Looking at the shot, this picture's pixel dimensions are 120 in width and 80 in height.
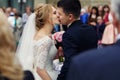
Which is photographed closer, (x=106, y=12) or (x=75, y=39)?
(x=75, y=39)

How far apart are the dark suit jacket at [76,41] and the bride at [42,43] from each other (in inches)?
30.4

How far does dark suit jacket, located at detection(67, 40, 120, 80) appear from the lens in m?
2.99

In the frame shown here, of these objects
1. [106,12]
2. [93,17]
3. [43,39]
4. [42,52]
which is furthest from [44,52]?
[106,12]

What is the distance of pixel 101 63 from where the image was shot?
300cm

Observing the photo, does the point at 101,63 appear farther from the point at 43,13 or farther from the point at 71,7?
the point at 43,13

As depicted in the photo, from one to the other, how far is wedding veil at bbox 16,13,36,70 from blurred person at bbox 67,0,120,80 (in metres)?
3.75

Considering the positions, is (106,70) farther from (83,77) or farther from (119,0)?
(119,0)

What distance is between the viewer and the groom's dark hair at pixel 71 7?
5.89 m

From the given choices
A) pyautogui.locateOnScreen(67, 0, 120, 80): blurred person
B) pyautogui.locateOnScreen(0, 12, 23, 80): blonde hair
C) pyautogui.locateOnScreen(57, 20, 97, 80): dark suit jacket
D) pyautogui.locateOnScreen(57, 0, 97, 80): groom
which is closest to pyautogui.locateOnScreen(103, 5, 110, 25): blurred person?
pyautogui.locateOnScreen(57, 0, 97, 80): groom

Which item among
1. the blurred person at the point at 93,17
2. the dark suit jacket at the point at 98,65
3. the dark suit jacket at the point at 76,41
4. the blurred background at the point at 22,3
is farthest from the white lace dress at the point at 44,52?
the blurred background at the point at 22,3

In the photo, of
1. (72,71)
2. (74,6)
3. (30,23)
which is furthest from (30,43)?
(72,71)

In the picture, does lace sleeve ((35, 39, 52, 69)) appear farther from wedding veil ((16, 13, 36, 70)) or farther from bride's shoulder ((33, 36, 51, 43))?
wedding veil ((16, 13, 36, 70))

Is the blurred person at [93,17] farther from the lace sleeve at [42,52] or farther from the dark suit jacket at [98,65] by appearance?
the dark suit jacket at [98,65]

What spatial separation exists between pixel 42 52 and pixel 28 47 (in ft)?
2.10
